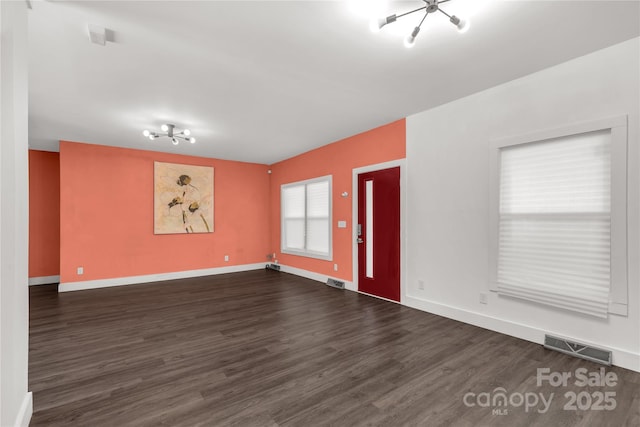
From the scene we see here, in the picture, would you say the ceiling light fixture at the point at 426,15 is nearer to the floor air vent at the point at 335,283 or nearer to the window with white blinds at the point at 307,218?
the window with white blinds at the point at 307,218

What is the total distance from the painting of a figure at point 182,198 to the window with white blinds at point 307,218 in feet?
6.00

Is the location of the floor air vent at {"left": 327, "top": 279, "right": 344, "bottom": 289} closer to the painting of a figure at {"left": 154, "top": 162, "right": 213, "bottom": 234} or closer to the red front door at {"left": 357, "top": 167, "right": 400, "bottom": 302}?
the red front door at {"left": 357, "top": 167, "right": 400, "bottom": 302}

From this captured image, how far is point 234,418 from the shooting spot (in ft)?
6.08

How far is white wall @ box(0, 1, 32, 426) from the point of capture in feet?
4.83

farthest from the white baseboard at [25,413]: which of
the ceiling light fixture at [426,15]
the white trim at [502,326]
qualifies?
the white trim at [502,326]

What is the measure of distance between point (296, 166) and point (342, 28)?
450cm

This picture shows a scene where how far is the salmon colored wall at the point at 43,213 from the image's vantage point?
5.91m

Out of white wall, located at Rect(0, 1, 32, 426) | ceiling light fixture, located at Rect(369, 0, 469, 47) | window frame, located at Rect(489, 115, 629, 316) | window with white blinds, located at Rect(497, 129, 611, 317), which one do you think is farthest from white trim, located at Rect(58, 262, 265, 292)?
window frame, located at Rect(489, 115, 629, 316)

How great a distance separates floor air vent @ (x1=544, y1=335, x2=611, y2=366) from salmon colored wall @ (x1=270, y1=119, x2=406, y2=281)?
2.83 metres

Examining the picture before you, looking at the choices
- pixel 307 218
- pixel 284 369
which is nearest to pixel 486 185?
pixel 284 369

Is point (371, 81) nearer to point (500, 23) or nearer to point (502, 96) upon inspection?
point (500, 23)

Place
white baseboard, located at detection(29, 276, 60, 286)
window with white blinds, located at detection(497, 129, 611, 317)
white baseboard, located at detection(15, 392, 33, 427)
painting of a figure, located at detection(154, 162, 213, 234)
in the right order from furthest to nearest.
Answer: painting of a figure, located at detection(154, 162, 213, 234) < white baseboard, located at detection(29, 276, 60, 286) < window with white blinds, located at detection(497, 129, 611, 317) < white baseboard, located at detection(15, 392, 33, 427)

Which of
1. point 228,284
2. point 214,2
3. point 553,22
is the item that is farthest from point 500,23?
point 228,284

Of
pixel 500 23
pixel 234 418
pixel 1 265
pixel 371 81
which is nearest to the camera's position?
pixel 1 265
